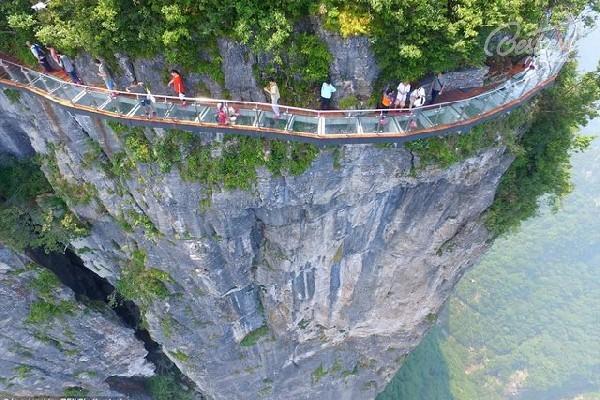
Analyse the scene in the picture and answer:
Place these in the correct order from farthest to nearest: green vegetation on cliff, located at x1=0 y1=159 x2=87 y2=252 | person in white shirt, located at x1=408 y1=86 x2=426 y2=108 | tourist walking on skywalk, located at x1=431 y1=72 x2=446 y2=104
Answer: green vegetation on cliff, located at x1=0 y1=159 x2=87 y2=252 < tourist walking on skywalk, located at x1=431 y1=72 x2=446 y2=104 < person in white shirt, located at x1=408 y1=86 x2=426 y2=108

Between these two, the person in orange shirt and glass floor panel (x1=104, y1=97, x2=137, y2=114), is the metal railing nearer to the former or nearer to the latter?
glass floor panel (x1=104, y1=97, x2=137, y2=114)

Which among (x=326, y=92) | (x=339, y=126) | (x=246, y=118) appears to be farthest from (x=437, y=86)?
(x=246, y=118)

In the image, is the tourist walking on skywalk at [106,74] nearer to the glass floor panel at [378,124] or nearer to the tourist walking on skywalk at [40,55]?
the tourist walking on skywalk at [40,55]

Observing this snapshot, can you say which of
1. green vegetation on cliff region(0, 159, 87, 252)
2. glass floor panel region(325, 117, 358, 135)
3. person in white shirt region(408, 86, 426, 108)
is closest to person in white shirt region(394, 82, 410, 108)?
person in white shirt region(408, 86, 426, 108)

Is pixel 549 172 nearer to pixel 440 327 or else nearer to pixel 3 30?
pixel 3 30

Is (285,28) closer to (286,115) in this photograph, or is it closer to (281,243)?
(286,115)

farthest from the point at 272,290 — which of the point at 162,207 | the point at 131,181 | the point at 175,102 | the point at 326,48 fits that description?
the point at 326,48

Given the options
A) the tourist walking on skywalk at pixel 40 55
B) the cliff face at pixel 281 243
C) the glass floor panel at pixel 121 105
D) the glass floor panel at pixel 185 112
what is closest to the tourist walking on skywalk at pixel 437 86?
the cliff face at pixel 281 243
